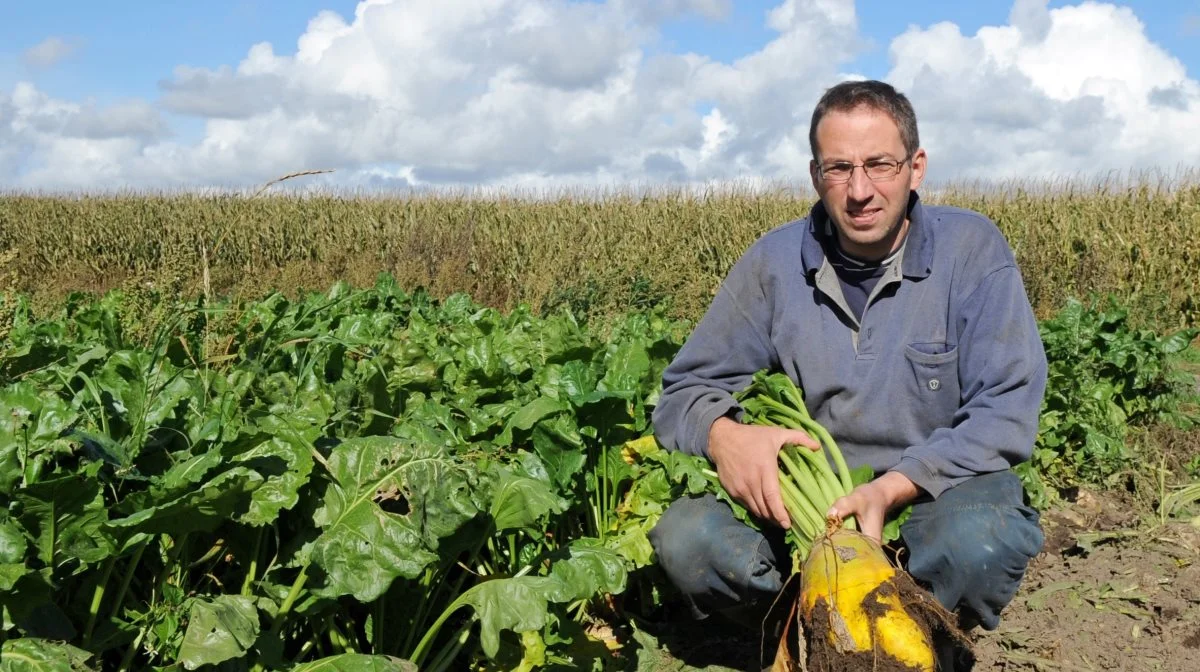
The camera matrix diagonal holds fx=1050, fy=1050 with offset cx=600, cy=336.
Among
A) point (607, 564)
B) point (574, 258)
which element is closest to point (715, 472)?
point (607, 564)

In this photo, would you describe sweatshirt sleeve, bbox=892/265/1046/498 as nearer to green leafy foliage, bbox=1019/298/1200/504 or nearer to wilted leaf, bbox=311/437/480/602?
wilted leaf, bbox=311/437/480/602

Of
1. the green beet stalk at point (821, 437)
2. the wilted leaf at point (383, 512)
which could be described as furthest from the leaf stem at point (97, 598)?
the green beet stalk at point (821, 437)

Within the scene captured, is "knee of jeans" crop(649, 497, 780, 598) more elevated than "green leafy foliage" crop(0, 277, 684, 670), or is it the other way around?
"green leafy foliage" crop(0, 277, 684, 670)

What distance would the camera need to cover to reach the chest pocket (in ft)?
11.0

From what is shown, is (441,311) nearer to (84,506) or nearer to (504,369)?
(504,369)

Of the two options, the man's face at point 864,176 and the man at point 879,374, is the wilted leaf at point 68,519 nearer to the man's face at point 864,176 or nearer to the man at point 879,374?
the man at point 879,374

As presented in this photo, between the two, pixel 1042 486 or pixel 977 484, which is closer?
pixel 977 484

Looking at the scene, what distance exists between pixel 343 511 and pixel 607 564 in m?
0.97

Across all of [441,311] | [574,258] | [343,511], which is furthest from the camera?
[574,258]

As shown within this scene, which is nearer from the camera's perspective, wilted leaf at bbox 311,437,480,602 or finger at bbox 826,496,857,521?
wilted leaf at bbox 311,437,480,602

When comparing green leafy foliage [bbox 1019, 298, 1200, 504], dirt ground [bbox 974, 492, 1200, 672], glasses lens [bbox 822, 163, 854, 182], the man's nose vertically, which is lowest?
dirt ground [bbox 974, 492, 1200, 672]

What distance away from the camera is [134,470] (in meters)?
2.54

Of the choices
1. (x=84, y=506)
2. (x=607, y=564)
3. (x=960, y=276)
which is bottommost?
(x=607, y=564)

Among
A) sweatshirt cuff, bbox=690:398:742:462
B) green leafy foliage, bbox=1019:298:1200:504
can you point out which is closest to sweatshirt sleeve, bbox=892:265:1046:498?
sweatshirt cuff, bbox=690:398:742:462
